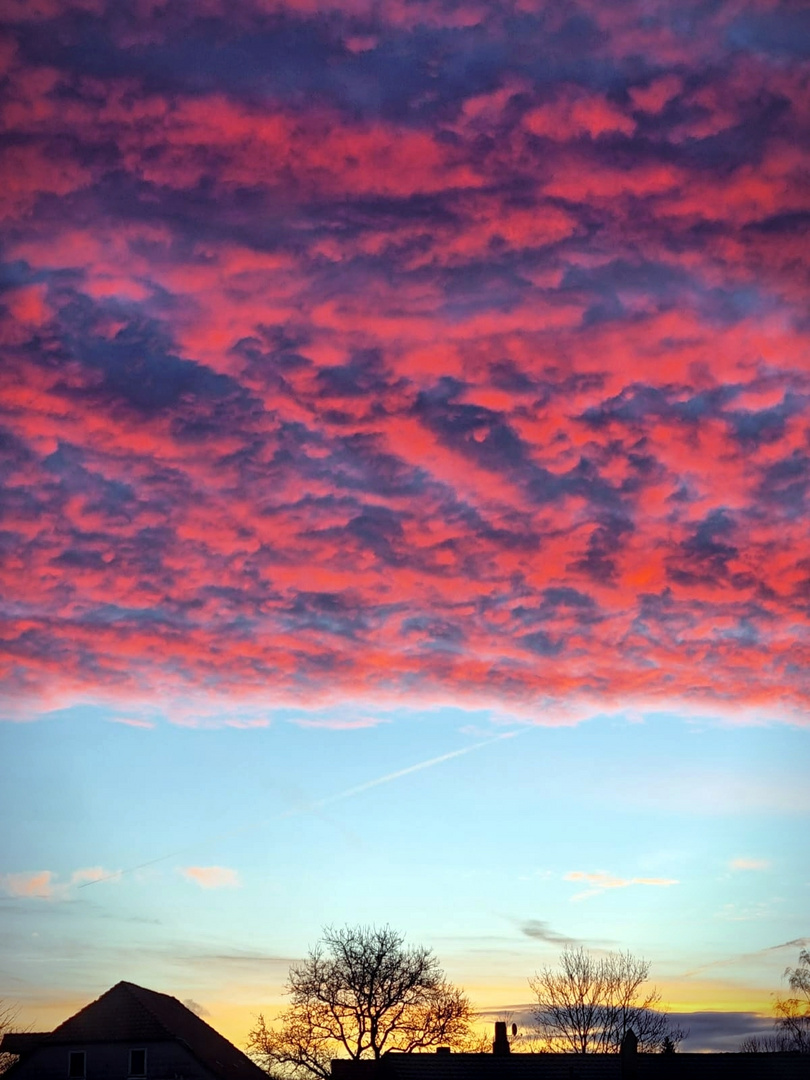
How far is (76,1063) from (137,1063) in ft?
11.1

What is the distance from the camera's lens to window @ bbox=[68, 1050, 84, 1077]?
6531 centimetres

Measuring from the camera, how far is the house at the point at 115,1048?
212 ft

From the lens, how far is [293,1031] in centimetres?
7275

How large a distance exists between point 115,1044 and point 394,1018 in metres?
17.3

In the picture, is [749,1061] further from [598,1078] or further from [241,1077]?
[241,1077]

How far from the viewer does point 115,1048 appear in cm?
6550

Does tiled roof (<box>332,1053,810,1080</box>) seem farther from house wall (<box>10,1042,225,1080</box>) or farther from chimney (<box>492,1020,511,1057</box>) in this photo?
house wall (<box>10,1042,225,1080</box>)

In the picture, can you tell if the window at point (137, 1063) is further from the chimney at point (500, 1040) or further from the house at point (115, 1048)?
the chimney at point (500, 1040)

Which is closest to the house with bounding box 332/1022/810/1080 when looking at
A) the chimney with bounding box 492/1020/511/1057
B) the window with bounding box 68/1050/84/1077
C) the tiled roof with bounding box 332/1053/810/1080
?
the tiled roof with bounding box 332/1053/810/1080

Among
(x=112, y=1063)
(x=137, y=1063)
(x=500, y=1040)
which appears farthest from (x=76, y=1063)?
(x=500, y=1040)

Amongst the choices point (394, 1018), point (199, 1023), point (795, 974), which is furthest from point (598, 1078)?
point (795, 974)

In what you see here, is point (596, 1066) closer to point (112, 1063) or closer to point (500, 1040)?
point (500, 1040)

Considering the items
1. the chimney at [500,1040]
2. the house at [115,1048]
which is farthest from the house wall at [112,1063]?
the chimney at [500,1040]

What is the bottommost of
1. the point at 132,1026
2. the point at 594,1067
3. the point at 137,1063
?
the point at 137,1063
